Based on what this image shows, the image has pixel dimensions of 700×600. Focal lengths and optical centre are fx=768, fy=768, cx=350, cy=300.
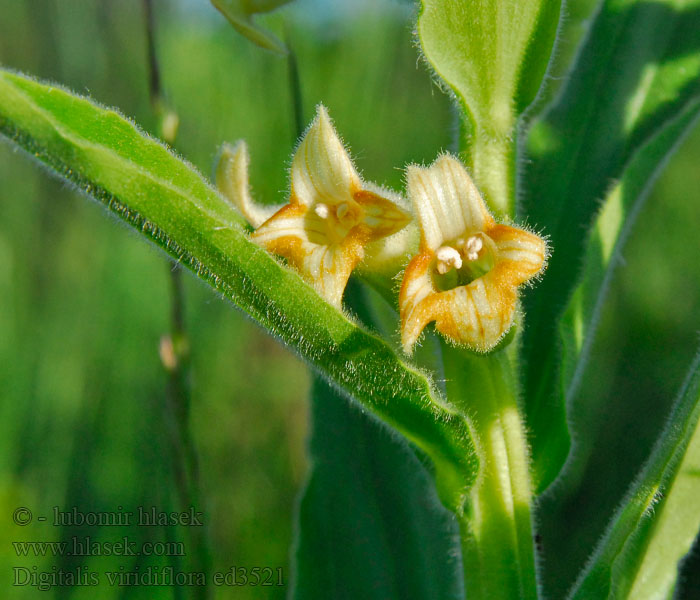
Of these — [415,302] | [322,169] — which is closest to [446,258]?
[415,302]

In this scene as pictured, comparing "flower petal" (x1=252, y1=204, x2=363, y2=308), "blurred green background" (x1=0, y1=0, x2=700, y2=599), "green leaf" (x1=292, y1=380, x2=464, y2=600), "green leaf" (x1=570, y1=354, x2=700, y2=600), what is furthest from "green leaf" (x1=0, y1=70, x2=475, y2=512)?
"blurred green background" (x1=0, y1=0, x2=700, y2=599)

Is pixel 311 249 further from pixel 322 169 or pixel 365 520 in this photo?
pixel 365 520

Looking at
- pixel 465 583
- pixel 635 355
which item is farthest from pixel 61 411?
pixel 635 355

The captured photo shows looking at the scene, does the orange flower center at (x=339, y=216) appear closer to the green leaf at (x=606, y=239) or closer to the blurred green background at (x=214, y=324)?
the green leaf at (x=606, y=239)

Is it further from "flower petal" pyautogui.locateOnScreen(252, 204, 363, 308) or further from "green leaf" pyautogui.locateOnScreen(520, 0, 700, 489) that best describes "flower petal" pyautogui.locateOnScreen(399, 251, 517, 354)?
"green leaf" pyautogui.locateOnScreen(520, 0, 700, 489)

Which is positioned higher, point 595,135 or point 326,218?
A: point 595,135

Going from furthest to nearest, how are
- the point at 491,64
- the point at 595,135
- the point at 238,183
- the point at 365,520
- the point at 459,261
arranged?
the point at 365,520 < the point at 595,135 < the point at 238,183 < the point at 491,64 < the point at 459,261
